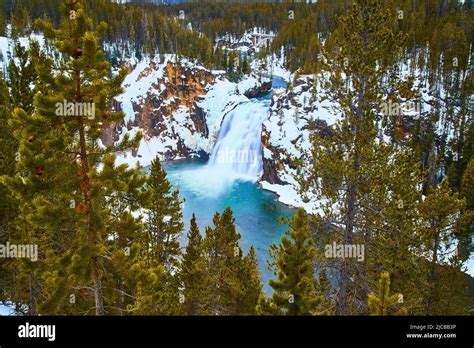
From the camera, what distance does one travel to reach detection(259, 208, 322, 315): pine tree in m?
11.6

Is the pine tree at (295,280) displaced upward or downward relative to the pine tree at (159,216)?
upward

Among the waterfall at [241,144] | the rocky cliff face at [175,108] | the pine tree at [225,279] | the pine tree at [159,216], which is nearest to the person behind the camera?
the pine tree at [225,279]

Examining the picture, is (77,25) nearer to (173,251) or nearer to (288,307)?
(288,307)

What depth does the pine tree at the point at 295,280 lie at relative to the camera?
456 inches

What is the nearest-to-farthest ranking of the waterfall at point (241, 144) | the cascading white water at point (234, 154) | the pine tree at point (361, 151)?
the pine tree at point (361, 151) → the cascading white water at point (234, 154) → the waterfall at point (241, 144)

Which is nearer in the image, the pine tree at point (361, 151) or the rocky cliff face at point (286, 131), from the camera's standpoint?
the pine tree at point (361, 151)

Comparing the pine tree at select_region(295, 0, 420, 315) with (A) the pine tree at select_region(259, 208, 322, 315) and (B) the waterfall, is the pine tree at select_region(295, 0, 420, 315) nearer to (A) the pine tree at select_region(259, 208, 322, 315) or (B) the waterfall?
(A) the pine tree at select_region(259, 208, 322, 315)

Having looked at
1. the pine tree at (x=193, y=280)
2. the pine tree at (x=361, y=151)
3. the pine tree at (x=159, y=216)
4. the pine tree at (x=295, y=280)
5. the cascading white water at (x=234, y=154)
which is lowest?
the cascading white water at (x=234, y=154)

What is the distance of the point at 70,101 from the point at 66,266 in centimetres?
400

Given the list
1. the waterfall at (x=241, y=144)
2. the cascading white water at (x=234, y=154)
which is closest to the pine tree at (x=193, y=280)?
the cascading white water at (x=234, y=154)

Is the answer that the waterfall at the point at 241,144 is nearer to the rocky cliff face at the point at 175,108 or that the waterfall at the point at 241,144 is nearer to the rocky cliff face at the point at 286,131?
the rocky cliff face at the point at 175,108

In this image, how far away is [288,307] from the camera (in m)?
11.7

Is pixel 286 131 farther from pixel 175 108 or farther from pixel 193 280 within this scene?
pixel 193 280

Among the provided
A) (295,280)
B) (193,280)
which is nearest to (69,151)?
(295,280)
